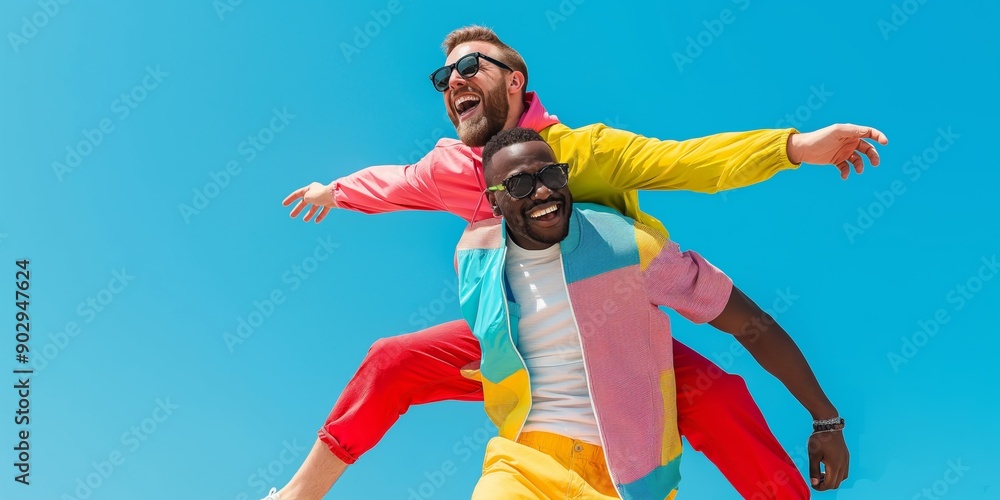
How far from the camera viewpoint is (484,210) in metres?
4.99

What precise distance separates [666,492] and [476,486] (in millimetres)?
919

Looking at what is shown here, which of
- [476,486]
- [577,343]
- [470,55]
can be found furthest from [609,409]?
[470,55]

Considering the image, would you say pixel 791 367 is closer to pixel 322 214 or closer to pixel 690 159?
pixel 690 159

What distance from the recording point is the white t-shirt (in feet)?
14.8

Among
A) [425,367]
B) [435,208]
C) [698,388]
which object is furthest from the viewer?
[435,208]

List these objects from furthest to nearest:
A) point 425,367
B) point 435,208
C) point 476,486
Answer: point 435,208, point 425,367, point 476,486

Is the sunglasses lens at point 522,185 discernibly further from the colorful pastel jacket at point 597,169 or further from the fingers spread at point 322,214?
the fingers spread at point 322,214

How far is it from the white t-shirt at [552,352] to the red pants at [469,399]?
61 centimetres

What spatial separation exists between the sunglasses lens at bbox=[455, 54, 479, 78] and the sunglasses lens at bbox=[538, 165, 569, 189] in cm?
108

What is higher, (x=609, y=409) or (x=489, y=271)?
(x=489, y=271)

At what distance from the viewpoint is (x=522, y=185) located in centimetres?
448

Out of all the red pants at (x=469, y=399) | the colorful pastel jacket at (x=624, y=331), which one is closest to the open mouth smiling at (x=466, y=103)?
the colorful pastel jacket at (x=624, y=331)

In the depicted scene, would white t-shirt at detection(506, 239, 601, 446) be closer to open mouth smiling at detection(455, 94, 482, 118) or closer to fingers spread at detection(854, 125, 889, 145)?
open mouth smiling at detection(455, 94, 482, 118)

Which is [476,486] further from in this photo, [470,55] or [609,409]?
[470,55]
